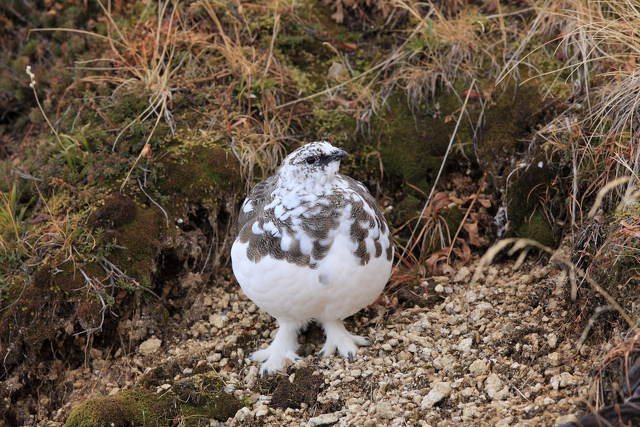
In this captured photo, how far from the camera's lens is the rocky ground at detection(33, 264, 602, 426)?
10.9ft

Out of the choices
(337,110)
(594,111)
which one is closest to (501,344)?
(594,111)

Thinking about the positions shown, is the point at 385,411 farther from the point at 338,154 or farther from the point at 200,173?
the point at 200,173

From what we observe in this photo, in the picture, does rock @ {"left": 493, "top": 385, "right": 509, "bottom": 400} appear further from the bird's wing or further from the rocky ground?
the bird's wing

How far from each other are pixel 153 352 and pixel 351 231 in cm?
153

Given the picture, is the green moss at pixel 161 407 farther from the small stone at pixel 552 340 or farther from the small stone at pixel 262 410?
the small stone at pixel 552 340

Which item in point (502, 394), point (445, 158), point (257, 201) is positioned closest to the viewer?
point (502, 394)

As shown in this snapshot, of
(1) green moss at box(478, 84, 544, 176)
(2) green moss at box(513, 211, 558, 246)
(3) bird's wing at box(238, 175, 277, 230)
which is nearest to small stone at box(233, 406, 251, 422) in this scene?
(3) bird's wing at box(238, 175, 277, 230)

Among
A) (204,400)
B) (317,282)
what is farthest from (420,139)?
(204,400)

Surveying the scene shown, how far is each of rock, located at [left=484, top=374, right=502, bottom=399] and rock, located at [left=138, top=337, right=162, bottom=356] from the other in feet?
6.57

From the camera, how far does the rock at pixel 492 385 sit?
3.36m

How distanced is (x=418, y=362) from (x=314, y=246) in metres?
0.80

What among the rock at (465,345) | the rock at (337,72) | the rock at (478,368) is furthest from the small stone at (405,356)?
the rock at (337,72)

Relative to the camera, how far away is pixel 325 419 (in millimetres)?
3537

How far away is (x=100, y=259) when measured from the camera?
451 centimetres
